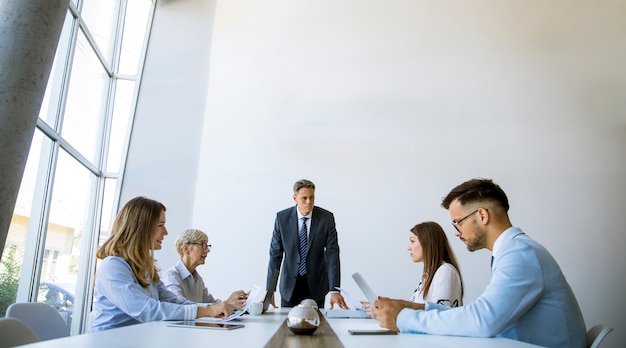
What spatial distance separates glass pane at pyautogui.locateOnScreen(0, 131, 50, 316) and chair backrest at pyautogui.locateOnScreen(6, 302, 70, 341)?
114cm

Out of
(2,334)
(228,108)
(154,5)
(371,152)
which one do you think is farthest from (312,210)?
(154,5)

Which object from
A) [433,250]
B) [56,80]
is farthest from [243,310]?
[56,80]

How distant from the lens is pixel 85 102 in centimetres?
401

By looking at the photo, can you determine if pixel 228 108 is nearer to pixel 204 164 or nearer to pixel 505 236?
pixel 204 164

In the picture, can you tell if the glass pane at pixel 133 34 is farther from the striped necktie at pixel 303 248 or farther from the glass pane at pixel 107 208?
the striped necktie at pixel 303 248

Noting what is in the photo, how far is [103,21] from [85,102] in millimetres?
767

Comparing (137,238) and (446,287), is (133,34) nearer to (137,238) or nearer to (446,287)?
(137,238)

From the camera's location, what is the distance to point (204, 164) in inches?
196

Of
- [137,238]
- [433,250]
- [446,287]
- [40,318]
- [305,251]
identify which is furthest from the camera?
[305,251]

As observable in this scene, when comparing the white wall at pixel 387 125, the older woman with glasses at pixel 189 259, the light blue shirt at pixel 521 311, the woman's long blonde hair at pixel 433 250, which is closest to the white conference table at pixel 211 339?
the light blue shirt at pixel 521 311

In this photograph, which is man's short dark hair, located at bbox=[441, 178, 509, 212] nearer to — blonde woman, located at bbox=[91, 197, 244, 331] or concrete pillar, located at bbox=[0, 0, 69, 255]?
blonde woman, located at bbox=[91, 197, 244, 331]

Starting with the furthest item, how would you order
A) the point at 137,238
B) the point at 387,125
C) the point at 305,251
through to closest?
the point at 387,125, the point at 305,251, the point at 137,238

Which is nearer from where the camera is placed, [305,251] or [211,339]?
[211,339]

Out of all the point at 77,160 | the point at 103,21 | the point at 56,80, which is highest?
the point at 103,21
